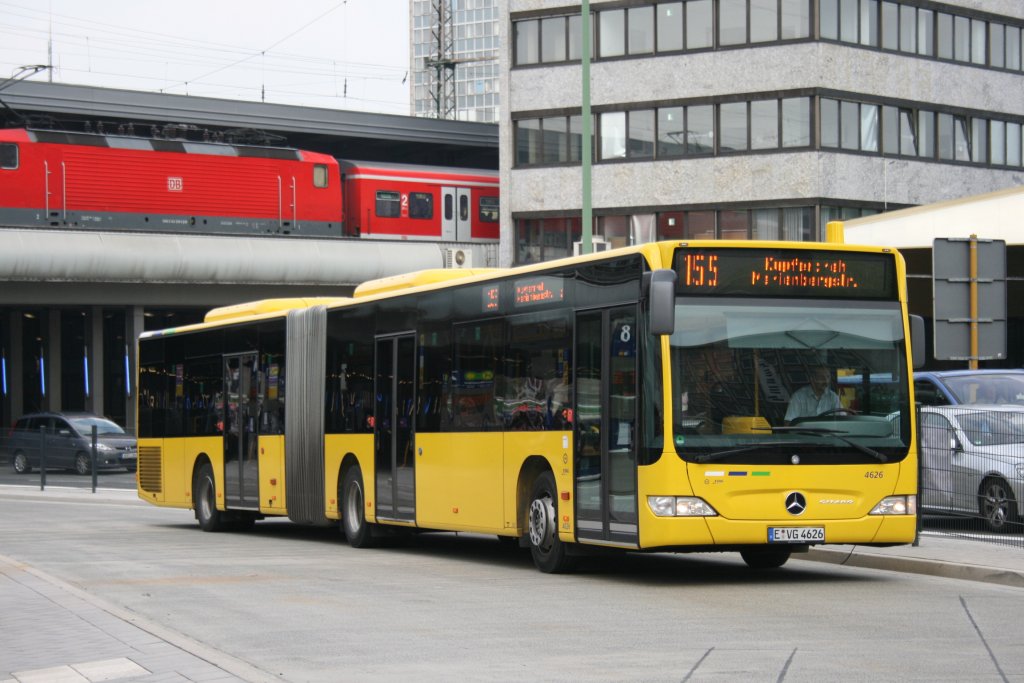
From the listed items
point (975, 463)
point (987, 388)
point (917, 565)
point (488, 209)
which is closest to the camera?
point (917, 565)

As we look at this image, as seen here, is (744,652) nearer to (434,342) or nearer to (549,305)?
(549,305)

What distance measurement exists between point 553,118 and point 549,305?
3660 centimetres

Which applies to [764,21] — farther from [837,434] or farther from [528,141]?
[837,434]

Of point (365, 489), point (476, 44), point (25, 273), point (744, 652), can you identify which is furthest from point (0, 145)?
point (476, 44)

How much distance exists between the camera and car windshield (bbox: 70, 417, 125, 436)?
40.3m

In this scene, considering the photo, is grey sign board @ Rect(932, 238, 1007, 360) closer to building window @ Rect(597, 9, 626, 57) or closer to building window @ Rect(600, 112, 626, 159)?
building window @ Rect(600, 112, 626, 159)

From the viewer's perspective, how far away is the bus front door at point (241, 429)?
22422 millimetres

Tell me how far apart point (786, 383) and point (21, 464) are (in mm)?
28477

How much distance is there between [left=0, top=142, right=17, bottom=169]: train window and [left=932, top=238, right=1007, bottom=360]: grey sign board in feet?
108

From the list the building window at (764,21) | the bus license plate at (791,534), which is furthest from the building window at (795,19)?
the bus license plate at (791,534)

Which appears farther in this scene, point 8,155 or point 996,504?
point 8,155

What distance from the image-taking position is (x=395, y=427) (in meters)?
18.3

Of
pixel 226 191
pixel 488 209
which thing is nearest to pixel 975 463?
pixel 226 191

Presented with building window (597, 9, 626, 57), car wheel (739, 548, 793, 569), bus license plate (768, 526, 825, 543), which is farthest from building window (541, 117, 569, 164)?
bus license plate (768, 526, 825, 543)
